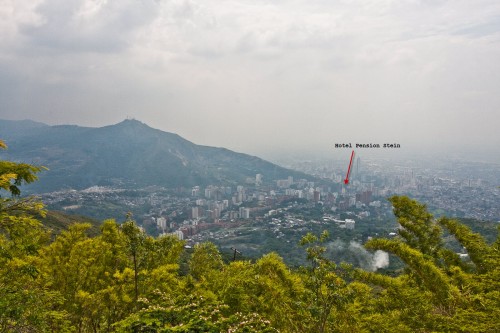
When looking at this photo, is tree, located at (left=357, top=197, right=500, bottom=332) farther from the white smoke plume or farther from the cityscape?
the cityscape

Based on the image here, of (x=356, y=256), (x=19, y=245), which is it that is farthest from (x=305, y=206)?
(x=19, y=245)

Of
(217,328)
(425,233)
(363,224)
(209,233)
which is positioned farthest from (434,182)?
(217,328)

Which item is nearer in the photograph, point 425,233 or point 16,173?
point 16,173

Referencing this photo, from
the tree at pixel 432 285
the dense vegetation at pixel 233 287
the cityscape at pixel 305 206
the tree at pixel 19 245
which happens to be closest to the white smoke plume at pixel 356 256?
the cityscape at pixel 305 206

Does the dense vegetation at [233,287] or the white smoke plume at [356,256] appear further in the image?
the white smoke plume at [356,256]

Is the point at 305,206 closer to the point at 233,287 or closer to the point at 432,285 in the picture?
the point at 432,285

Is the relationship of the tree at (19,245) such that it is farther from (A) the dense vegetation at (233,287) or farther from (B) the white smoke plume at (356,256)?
(B) the white smoke plume at (356,256)

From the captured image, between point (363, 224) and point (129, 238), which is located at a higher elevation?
point (129, 238)

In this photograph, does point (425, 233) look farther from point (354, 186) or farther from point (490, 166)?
point (490, 166)
